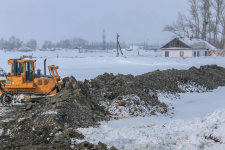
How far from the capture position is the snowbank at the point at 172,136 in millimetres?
8133

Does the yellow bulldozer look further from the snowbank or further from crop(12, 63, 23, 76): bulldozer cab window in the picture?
the snowbank

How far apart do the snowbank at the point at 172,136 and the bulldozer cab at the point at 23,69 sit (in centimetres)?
636

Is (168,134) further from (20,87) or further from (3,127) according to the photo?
(20,87)

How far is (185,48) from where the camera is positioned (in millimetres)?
50938

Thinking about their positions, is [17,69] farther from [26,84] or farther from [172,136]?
[172,136]

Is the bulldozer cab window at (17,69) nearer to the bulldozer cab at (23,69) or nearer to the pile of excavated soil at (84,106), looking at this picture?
the bulldozer cab at (23,69)

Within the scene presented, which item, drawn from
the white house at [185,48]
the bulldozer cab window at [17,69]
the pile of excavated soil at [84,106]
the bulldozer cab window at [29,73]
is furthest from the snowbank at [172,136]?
the white house at [185,48]

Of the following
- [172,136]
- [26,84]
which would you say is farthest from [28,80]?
[172,136]

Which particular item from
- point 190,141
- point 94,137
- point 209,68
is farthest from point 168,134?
point 209,68

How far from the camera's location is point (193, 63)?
3578 cm

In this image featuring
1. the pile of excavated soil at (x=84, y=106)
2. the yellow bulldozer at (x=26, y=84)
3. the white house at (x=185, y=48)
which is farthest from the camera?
the white house at (x=185, y=48)

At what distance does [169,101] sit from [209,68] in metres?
11.1

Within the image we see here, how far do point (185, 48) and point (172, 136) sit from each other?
43.8 meters

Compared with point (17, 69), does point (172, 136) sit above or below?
below
